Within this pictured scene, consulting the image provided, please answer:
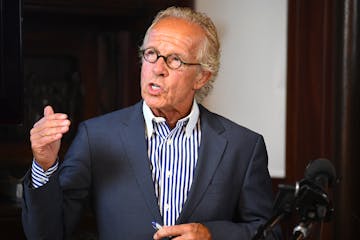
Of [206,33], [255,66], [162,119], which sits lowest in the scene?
[162,119]

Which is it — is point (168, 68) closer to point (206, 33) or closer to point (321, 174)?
point (206, 33)

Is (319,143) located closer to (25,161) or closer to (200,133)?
(200,133)

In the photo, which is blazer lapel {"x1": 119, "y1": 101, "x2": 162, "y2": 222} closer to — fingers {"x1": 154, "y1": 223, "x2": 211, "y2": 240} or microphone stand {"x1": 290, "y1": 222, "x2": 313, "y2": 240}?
fingers {"x1": 154, "y1": 223, "x2": 211, "y2": 240}

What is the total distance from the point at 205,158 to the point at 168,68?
28cm

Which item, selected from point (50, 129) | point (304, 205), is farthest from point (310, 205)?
point (50, 129)

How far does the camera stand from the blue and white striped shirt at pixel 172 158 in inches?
80.4

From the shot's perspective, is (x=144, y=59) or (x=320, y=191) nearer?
(x=320, y=191)

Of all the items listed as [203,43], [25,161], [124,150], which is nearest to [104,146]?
[124,150]

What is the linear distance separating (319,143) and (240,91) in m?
0.42

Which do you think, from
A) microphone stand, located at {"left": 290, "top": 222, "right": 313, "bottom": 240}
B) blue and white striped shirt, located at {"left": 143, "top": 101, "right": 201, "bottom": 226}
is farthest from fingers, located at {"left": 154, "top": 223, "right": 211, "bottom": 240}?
microphone stand, located at {"left": 290, "top": 222, "right": 313, "bottom": 240}

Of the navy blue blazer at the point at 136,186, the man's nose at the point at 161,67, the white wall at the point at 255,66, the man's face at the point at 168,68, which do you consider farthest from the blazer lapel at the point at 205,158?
the white wall at the point at 255,66

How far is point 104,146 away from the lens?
208 centimetres

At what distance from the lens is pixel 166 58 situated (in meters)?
2.04

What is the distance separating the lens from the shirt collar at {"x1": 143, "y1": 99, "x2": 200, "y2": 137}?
6.89 feet
